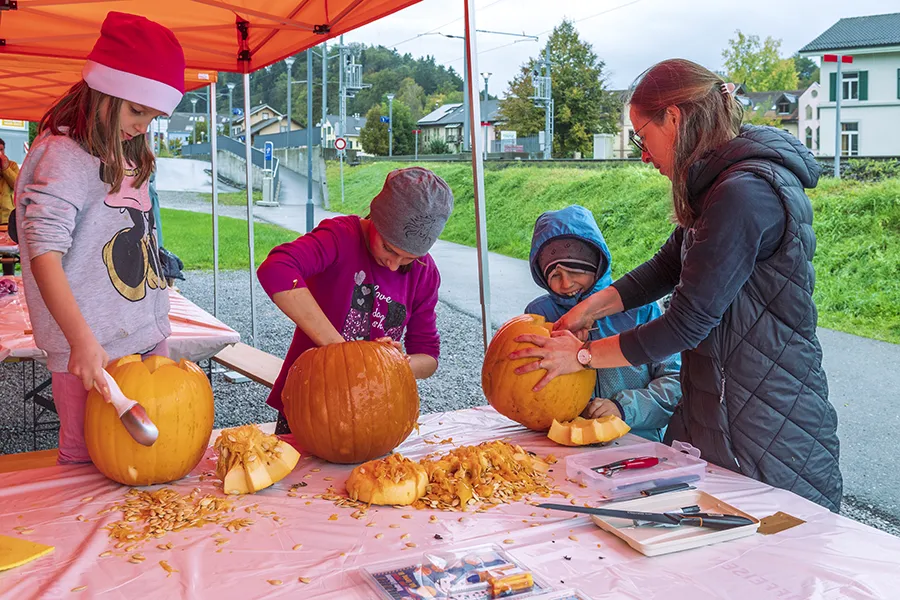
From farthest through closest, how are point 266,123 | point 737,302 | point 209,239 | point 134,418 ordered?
point 266,123 → point 209,239 → point 737,302 → point 134,418

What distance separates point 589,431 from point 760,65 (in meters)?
25.2

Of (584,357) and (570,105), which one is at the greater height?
(570,105)

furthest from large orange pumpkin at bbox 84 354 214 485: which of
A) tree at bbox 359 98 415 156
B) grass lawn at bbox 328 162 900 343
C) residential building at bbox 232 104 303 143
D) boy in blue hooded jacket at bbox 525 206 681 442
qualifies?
residential building at bbox 232 104 303 143

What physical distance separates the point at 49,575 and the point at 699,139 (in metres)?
1.66

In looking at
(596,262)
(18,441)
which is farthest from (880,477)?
(18,441)

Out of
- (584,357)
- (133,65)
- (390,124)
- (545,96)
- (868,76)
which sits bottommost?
(584,357)

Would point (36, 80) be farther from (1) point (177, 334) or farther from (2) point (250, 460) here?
(2) point (250, 460)

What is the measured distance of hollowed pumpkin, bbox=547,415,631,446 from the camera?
6.30ft

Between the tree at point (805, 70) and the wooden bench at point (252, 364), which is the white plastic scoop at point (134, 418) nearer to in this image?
the wooden bench at point (252, 364)

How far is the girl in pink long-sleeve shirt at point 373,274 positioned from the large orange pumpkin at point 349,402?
0.24 meters

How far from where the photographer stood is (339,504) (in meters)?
1.53

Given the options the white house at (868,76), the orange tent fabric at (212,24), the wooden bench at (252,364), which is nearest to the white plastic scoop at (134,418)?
the orange tent fabric at (212,24)

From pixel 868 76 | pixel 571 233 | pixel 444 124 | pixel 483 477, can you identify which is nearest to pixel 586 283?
pixel 571 233

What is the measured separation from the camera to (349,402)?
1738 mm
